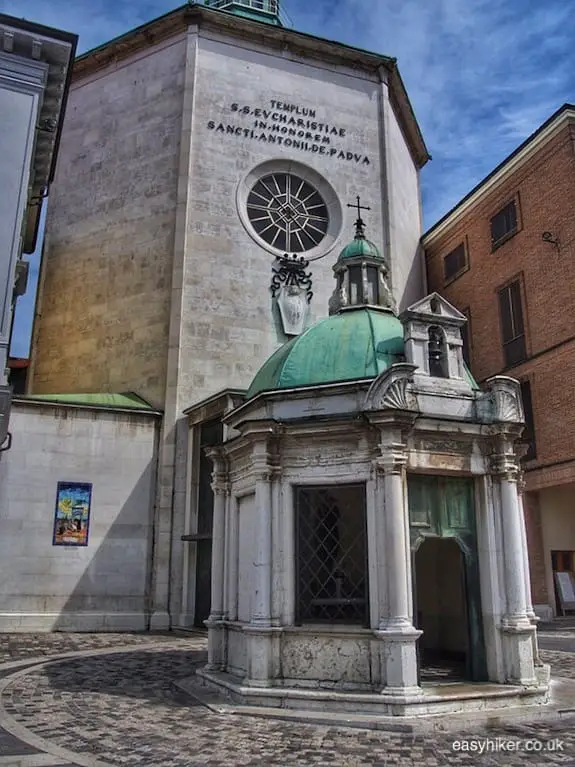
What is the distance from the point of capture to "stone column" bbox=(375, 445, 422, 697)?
836 centimetres

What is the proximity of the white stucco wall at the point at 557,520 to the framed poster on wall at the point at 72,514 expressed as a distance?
48.3 ft

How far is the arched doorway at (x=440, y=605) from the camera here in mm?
10984

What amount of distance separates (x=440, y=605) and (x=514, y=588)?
7.39 ft

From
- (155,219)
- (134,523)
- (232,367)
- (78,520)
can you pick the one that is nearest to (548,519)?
(232,367)

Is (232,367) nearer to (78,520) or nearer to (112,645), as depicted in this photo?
(78,520)

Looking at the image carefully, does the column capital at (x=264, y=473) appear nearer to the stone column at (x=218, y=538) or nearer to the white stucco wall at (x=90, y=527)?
the stone column at (x=218, y=538)

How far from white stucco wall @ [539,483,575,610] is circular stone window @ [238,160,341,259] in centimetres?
1189

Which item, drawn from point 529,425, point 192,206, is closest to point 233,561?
point 529,425

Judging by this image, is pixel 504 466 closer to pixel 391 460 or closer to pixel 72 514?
pixel 391 460

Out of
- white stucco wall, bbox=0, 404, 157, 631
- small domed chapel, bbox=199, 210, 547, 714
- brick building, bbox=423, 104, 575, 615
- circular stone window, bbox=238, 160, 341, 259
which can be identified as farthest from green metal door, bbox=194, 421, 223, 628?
brick building, bbox=423, 104, 575, 615

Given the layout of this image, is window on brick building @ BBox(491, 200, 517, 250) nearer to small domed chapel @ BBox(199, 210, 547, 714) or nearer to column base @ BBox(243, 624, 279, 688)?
small domed chapel @ BBox(199, 210, 547, 714)

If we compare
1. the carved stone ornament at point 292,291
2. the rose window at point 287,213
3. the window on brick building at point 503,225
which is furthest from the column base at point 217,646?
the window on brick building at point 503,225

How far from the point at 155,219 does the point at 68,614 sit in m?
13.2

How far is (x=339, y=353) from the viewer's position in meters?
10.5
